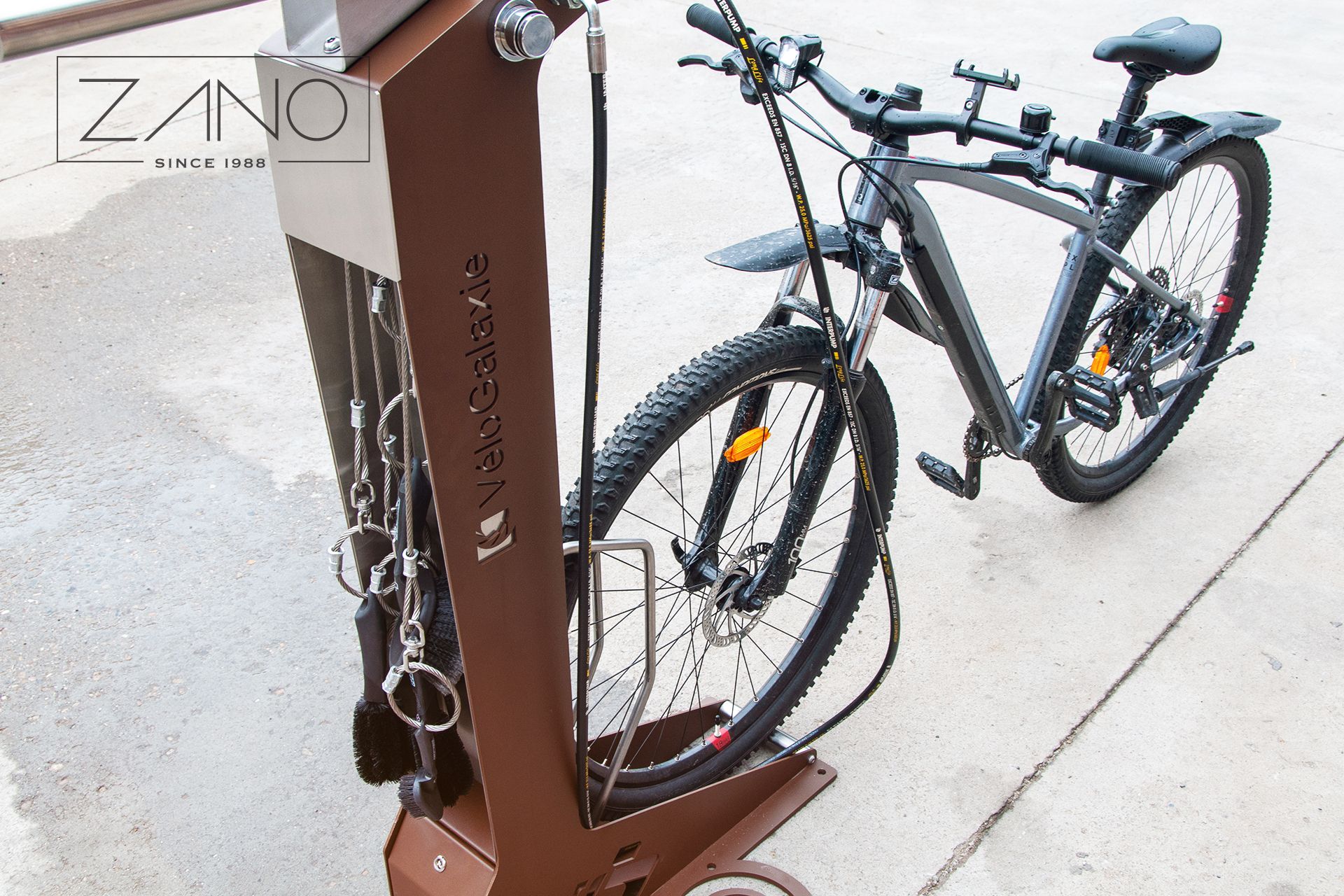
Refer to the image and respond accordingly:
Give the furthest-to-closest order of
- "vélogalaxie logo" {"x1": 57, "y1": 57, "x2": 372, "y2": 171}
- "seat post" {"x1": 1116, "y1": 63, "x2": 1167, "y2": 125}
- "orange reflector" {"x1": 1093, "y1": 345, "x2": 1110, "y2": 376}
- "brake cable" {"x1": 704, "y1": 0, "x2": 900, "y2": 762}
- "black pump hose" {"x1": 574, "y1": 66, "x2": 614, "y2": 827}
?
"vélogalaxie logo" {"x1": 57, "y1": 57, "x2": 372, "y2": 171} < "orange reflector" {"x1": 1093, "y1": 345, "x2": 1110, "y2": 376} < "seat post" {"x1": 1116, "y1": 63, "x2": 1167, "y2": 125} < "brake cable" {"x1": 704, "y1": 0, "x2": 900, "y2": 762} < "black pump hose" {"x1": 574, "y1": 66, "x2": 614, "y2": 827}

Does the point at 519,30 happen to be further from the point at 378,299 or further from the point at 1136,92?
the point at 1136,92

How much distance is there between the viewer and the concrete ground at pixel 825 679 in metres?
1.87

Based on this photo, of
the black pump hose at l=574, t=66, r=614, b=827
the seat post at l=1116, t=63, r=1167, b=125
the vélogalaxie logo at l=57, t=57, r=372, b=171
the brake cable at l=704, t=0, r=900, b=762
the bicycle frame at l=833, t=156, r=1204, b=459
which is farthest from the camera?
the vélogalaxie logo at l=57, t=57, r=372, b=171

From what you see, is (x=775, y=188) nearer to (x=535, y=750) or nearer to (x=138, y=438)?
(x=138, y=438)

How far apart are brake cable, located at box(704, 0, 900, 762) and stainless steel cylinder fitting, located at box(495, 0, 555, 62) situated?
295 millimetres

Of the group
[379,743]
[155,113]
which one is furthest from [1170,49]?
[155,113]

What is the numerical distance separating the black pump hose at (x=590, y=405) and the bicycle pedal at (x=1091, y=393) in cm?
115

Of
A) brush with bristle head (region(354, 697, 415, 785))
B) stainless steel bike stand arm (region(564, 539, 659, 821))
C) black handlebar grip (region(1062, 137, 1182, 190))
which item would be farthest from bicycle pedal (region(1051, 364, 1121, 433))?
brush with bristle head (region(354, 697, 415, 785))

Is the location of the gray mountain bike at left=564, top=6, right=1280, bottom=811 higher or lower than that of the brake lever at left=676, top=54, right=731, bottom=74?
lower

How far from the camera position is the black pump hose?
1.09 meters

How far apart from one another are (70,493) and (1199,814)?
7.97 feet

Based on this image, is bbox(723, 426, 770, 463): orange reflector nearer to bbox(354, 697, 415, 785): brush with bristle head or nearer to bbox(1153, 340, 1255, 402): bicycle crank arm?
bbox(354, 697, 415, 785): brush with bristle head

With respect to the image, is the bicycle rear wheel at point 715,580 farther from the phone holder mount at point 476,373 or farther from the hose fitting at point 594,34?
the hose fitting at point 594,34

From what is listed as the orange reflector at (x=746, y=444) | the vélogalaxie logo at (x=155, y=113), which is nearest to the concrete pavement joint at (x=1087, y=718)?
the orange reflector at (x=746, y=444)
